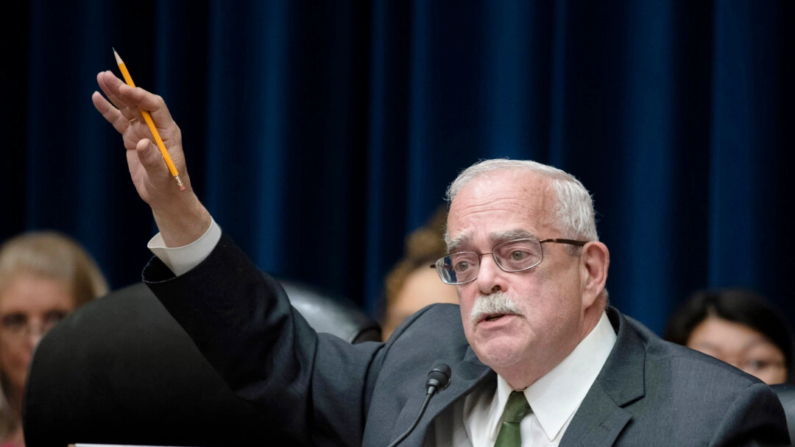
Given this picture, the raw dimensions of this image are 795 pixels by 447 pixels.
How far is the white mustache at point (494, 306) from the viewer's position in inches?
58.5

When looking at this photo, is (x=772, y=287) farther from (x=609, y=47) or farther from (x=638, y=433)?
(x=638, y=433)

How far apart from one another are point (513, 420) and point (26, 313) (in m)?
A: 1.41

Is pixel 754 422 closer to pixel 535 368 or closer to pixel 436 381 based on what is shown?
pixel 535 368

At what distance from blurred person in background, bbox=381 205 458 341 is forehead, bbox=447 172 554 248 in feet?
2.09

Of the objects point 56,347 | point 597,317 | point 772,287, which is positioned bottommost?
point 772,287

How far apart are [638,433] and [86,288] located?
1580mm

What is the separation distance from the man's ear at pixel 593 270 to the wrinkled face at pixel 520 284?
17mm

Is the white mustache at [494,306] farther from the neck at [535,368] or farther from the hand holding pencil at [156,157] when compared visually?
the hand holding pencil at [156,157]

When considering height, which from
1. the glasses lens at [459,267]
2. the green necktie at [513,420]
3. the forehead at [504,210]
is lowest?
the green necktie at [513,420]

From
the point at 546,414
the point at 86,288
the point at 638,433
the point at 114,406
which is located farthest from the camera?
the point at 86,288

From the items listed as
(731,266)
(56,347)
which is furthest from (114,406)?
(731,266)

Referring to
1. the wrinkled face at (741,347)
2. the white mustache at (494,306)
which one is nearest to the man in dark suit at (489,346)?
the white mustache at (494,306)

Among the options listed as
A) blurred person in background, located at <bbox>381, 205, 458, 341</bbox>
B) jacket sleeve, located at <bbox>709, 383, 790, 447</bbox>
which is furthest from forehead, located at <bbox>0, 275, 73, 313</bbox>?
jacket sleeve, located at <bbox>709, 383, 790, 447</bbox>

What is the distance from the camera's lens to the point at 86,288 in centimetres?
244
